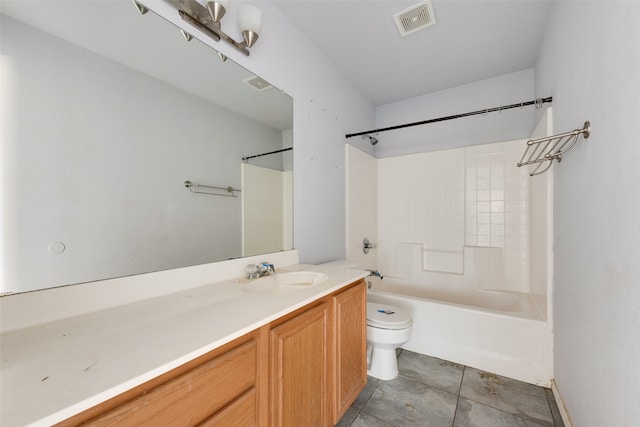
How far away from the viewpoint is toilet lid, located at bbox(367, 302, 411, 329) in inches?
65.7

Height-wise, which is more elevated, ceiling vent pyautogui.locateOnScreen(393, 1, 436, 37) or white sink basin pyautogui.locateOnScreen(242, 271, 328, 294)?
ceiling vent pyautogui.locateOnScreen(393, 1, 436, 37)

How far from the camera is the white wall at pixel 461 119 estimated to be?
7.68ft

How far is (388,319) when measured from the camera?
1716 mm

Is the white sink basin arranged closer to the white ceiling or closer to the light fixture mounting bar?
the light fixture mounting bar

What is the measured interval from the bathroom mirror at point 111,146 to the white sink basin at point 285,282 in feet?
0.76

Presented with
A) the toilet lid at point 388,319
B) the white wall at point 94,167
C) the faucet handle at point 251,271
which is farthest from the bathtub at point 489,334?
the white wall at point 94,167

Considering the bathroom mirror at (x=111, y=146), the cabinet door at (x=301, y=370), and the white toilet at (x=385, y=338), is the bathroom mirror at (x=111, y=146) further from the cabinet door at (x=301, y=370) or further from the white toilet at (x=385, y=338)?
the white toilet at (x=385, y=338)

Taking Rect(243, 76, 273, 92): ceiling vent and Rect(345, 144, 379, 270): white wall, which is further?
Rect(345, 144, 379, 270): white wall

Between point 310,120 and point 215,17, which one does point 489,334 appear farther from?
point 215,17

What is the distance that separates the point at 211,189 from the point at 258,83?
741 mm

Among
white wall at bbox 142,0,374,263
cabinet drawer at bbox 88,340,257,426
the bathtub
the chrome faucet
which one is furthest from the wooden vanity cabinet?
the bathtub

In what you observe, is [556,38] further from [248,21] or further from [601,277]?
[248,21]

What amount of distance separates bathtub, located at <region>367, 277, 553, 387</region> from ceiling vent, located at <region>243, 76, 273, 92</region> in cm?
183

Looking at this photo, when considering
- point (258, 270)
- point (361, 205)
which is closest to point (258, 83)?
point (258, 270)
